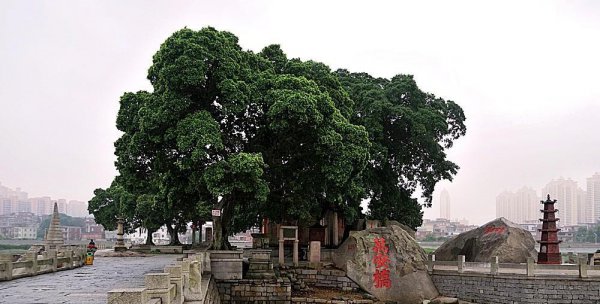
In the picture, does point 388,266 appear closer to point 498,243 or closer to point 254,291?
point 498,243

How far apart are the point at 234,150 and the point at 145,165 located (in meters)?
3.95

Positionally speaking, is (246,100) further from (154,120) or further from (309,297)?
(309,297)

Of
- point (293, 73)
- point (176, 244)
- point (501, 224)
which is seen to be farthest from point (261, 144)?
point (176, 244)

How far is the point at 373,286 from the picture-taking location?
81.1 ft

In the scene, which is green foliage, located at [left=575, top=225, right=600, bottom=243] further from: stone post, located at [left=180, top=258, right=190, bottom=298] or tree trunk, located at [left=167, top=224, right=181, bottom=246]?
stone post, located at [left=180, top=258, right=190, bottom=298]

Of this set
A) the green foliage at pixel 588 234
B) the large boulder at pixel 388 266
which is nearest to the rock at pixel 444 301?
the large boulder at pixel 388 266

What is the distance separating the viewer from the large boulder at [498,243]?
2523cm

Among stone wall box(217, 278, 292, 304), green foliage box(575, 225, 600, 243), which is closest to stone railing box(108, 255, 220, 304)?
stone wall box(217, 278, 292, 304)

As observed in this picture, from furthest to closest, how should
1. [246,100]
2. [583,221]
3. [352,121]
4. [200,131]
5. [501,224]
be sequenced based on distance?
[583,221] → [352,121] → [501,224] → [246,100] → [200,131]

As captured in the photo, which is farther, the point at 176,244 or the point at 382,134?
the point at 176,244

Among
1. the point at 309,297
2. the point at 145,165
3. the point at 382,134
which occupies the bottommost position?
the point at 309,297

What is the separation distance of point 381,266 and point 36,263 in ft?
43.7

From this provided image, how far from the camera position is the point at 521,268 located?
22.5 meters

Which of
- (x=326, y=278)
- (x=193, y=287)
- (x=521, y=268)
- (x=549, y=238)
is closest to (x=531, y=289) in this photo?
(x=521, y=268)
